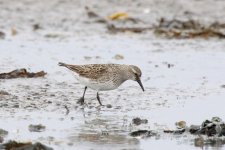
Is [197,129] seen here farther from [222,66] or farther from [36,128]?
[222,66]

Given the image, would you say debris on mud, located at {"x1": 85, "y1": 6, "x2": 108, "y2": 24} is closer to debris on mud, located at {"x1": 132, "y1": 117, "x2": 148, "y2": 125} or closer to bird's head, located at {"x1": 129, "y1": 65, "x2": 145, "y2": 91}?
bird's head, located at {"x1": 129, "y1": 65, "x2": 145, "y2": 91}

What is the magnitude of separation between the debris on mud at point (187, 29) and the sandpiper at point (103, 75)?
5.15 meters

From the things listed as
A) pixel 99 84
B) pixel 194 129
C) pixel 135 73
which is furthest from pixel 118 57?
pixel 194 129

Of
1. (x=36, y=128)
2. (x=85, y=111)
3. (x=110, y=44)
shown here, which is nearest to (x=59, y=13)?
(x=110, y=44)

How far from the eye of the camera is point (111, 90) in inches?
449

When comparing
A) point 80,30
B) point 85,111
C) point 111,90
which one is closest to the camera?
point 85,111

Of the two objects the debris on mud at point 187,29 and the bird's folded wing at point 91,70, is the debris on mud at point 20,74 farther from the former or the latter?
the debris on mud at point 187,29

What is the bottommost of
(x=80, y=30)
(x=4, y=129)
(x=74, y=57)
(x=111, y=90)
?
(x=4, y=129)

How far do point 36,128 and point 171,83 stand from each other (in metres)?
3.80

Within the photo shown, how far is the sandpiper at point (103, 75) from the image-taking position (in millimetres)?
10641

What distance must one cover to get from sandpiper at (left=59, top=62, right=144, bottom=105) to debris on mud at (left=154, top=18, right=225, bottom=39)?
5.15m

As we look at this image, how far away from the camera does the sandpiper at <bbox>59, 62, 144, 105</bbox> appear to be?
10.6 m

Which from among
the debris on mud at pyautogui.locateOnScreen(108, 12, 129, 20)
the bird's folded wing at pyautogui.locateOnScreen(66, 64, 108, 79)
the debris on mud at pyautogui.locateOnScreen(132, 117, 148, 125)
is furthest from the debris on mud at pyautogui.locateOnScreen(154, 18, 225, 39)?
the debris on mud at pyautogui.locateOnScreen(132, 117, 148, 125)

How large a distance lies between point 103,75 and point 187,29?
21.3 ft
